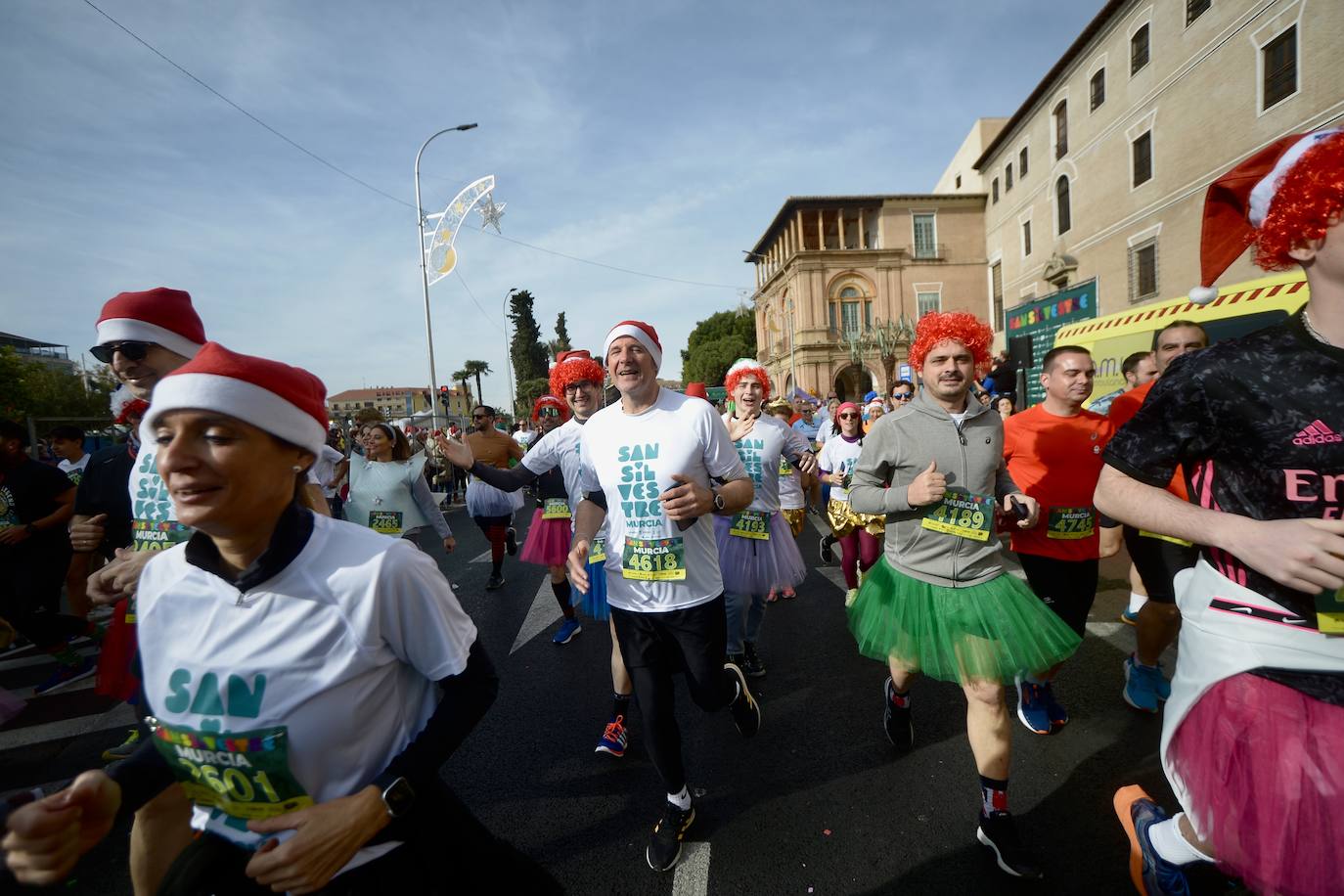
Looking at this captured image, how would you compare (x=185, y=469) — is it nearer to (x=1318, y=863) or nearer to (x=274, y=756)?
(x=274, y=756)

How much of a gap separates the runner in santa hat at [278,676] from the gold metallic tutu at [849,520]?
412 cm

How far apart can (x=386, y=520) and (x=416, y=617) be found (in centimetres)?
384

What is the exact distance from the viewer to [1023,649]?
8.25 ft

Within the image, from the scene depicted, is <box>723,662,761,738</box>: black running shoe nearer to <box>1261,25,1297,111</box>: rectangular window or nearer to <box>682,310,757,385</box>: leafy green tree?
<box>1261,25,1297,111</box>: rectangular window

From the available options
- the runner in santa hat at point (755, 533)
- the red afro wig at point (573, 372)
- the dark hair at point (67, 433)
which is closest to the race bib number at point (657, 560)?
the runner in santa hat at point (755, 533)

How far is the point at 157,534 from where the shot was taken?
7.78ft

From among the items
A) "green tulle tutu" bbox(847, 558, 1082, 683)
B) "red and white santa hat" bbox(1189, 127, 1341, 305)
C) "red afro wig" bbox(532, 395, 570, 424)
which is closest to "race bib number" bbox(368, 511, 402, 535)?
"red afro wig" bbox(532, 395, 570, 424)

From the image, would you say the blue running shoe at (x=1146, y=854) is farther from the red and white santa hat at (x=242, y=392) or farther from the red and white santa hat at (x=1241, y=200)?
the red and white santa hat at (x=242, y=392)

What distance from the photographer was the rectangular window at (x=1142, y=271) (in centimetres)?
1827

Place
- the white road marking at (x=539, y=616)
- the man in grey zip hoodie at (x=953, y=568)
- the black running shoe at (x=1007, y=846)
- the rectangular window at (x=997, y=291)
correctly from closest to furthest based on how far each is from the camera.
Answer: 1. the black running shoe at (x=1007, y=846)
2. the man in grey zip hoodie at (x=953, y=568)
3. the white road marking at (x=539, y=616)
4. the rectangular window at (x=997, y=291)

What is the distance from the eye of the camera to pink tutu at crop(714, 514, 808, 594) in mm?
4117

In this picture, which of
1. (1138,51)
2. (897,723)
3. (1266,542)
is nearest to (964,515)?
(897,723)

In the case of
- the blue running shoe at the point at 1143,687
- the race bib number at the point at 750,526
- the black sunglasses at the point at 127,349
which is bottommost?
the blue running shoe at the point at 1143,687

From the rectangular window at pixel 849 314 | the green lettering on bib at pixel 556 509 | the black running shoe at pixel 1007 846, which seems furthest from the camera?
the rectangular window at pixel 849 314
